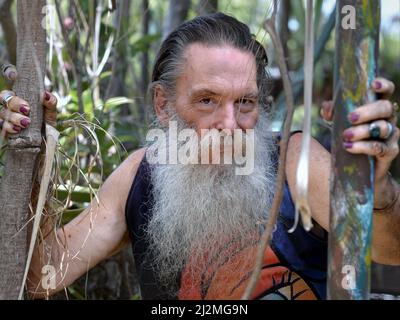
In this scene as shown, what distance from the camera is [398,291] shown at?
3131 millimetres

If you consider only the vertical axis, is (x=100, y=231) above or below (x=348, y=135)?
below

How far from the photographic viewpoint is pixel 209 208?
262 cm

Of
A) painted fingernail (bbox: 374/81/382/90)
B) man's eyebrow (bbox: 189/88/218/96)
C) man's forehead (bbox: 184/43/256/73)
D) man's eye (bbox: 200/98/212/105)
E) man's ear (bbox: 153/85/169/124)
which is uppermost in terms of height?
painted fingernail (bbox: 374/81/382/90)

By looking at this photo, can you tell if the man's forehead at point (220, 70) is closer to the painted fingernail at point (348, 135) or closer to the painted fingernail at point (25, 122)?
the painted fingernail at point (25, 122)

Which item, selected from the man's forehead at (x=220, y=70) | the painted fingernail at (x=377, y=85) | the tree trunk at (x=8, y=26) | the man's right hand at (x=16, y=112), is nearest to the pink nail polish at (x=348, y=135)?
the painted fingernail at (x=377, y=85)

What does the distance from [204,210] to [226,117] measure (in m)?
0.35

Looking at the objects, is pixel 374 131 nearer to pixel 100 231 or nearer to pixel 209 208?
pixel 209 208

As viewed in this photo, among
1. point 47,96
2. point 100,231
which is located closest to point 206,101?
point 100,231

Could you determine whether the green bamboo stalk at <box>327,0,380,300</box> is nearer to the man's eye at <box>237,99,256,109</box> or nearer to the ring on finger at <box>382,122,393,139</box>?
the ring on finger at <box>382,122,393,139</box>

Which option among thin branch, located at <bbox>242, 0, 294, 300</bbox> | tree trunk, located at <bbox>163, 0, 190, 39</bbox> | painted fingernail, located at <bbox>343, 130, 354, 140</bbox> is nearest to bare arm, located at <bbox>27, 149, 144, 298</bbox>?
thin branch, located at <bbox>242, 0, 294, 300</bbox>

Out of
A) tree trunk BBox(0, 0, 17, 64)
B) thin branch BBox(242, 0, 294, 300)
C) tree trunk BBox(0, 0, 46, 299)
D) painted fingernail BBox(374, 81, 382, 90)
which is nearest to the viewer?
thin branch BBox(242, 0, 294, 300)

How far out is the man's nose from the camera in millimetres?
2445
